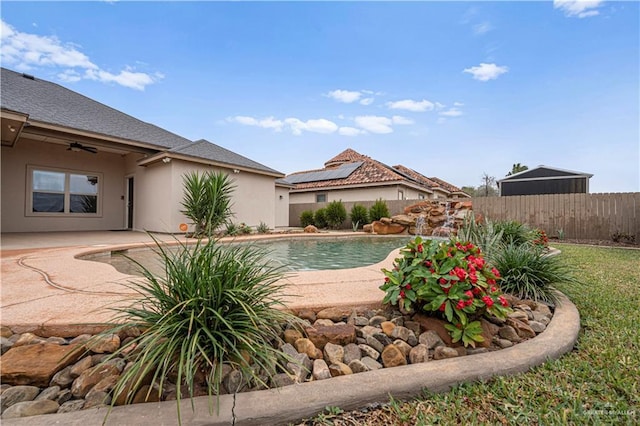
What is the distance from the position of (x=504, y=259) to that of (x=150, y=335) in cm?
330

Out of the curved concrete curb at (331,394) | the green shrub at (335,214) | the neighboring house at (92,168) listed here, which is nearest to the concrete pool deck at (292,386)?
the curved concrete curb at (331,394)

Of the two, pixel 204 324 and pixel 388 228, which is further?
pixel 388 228

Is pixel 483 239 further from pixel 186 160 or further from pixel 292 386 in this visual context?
pixel 186 160

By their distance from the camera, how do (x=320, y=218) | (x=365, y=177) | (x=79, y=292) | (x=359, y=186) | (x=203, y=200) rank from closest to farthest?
(x=79, y=292) < (x=203, y=200) < (x=320, y=218) < (x=359, y=186) < (x=365, y=177)

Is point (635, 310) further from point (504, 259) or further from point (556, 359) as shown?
point (556, 359)

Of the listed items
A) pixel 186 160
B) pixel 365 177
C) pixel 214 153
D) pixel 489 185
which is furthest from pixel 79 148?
pixel 489 185

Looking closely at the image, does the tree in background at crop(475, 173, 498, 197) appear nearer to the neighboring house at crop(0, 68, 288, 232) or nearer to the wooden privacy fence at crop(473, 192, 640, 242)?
the wooden privacy fence at crop(473, 192, 640, 242)

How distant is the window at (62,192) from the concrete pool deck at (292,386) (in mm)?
9031

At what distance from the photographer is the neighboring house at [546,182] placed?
58.1 feet

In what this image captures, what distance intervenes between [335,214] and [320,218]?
947mm

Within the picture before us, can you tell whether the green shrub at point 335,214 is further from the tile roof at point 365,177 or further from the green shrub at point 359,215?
the tile roof at point 365,177

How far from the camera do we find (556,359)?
5.99ft

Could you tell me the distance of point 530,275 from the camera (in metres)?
2.88

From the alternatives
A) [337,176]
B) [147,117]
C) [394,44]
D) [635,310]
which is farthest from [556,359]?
[337,176]
